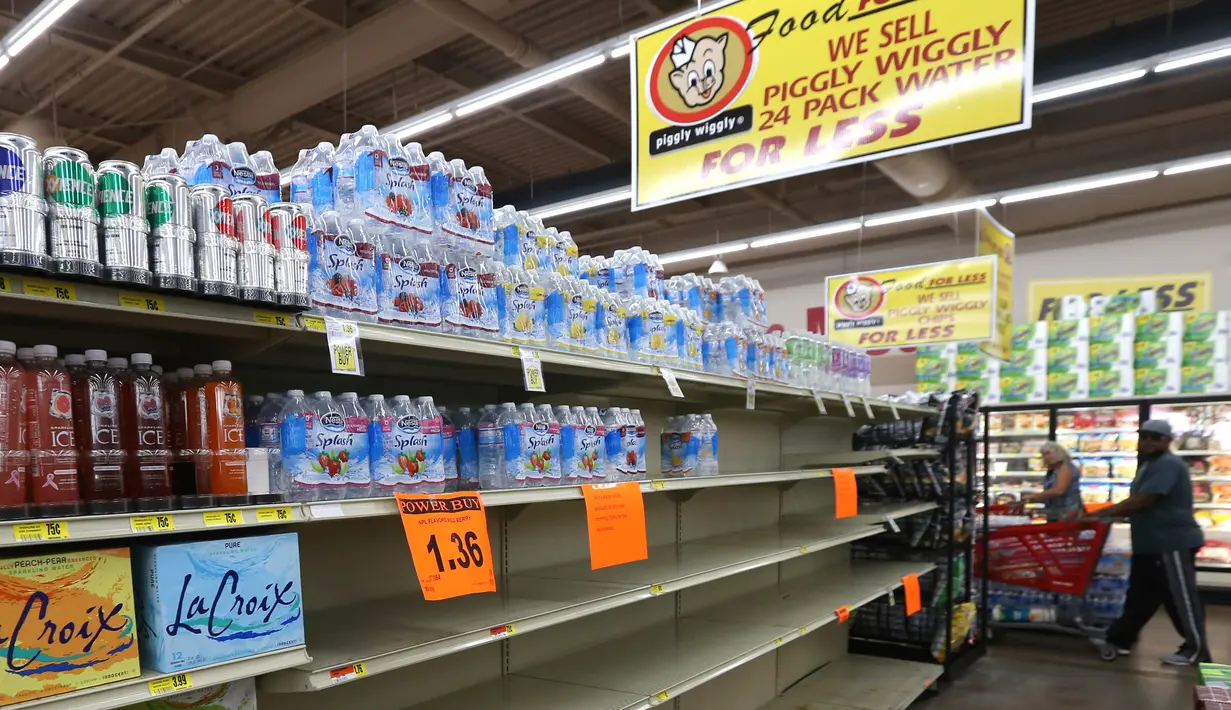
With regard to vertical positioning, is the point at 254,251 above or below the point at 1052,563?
above

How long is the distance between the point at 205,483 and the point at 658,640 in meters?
2.23

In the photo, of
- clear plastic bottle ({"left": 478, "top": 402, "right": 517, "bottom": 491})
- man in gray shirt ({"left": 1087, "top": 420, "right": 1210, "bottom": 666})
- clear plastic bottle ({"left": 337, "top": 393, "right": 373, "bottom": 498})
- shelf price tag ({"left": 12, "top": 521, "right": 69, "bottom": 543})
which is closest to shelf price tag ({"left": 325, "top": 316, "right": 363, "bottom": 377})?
clear plastic bottle ({"left": 337, "top": 393, "right": 373, "bottom": 498})

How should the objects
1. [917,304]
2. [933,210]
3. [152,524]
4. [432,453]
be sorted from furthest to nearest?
[933,210], [917,304], [432,453], [152,524]

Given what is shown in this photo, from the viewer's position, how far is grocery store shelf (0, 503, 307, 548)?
1.16 meters

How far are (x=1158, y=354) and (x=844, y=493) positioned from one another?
231 inches

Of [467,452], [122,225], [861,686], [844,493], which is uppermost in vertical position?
[122,225]

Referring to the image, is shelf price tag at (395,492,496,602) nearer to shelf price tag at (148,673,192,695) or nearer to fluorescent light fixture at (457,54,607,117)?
shelf price tag at (148,673,192,695)

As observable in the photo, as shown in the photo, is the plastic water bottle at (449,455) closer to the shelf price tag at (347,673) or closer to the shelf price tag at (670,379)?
the shelf price tag at (347,673)

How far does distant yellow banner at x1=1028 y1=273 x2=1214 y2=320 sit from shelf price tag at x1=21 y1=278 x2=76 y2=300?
9.81 meters

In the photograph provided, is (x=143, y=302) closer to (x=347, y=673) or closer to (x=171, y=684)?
(x=171, y=684)

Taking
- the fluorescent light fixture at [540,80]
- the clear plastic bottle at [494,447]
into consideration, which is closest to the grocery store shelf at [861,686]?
the clear plastic bottle at [494,447]

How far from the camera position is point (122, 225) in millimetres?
1292

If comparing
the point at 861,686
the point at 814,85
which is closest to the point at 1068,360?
the point at 861,686

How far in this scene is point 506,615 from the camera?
6.89ft
